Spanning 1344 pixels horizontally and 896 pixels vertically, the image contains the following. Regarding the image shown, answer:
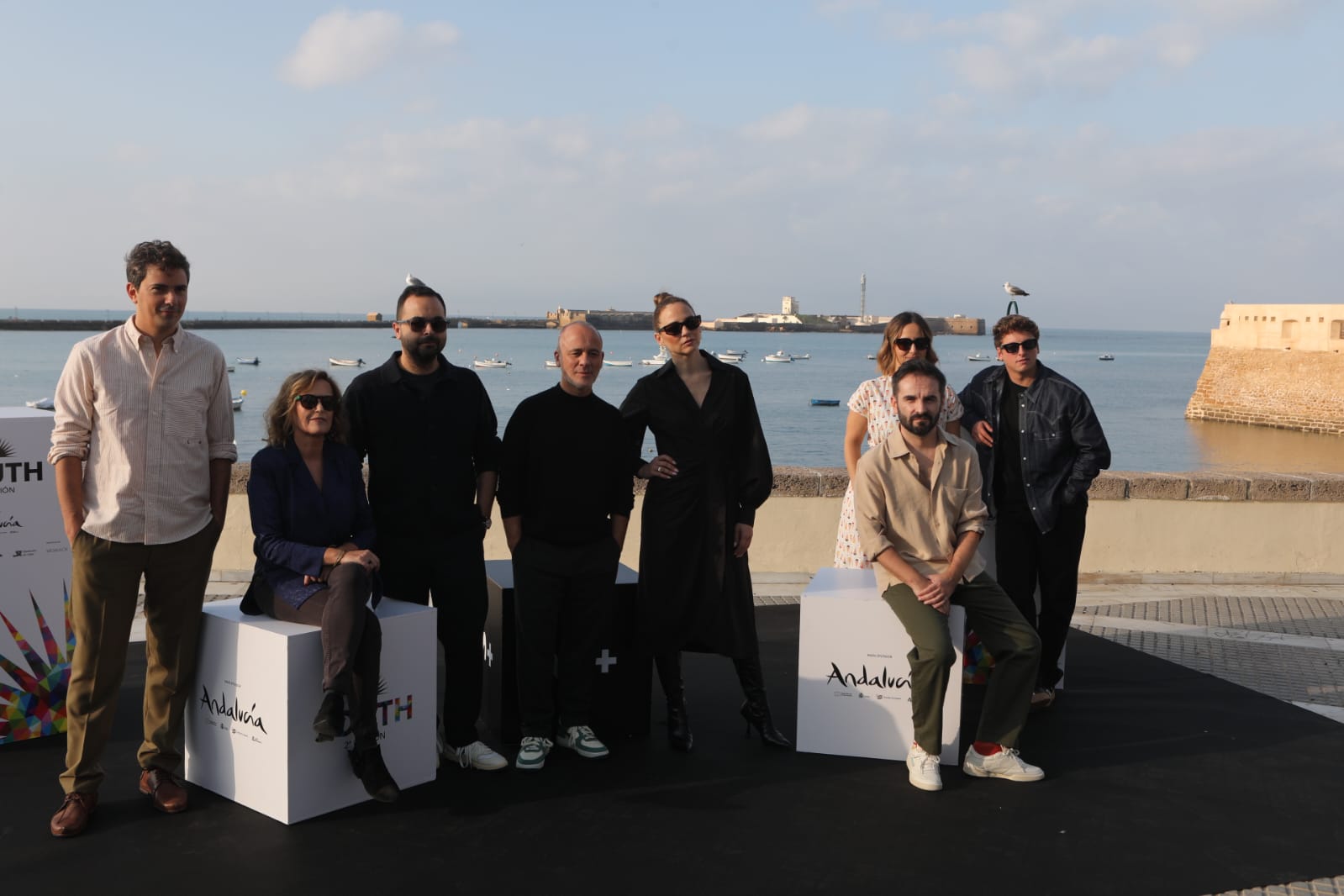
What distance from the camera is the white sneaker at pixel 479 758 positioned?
4191mm

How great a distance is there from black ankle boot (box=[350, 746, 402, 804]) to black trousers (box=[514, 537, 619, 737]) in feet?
2.18

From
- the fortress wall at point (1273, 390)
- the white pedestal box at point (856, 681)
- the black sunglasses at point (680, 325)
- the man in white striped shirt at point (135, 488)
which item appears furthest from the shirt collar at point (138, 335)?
the fortress wall at point (1273, 390)

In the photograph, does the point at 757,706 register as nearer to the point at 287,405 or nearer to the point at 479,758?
the point at 479,758

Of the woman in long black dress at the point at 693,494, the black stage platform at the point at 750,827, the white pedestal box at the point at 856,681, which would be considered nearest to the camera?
the black stage platform at the point at 750,827

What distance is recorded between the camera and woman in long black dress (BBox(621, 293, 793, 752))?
4.32 m

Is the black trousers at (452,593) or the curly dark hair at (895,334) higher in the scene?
the curly dark hair at (895,334)

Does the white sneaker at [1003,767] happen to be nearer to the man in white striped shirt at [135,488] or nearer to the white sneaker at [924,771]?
the white sneaker at [924,771]

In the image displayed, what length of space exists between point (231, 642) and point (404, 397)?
1.00 meters

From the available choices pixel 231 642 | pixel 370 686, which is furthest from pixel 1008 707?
pixel 231 642

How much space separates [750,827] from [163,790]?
1920 mm

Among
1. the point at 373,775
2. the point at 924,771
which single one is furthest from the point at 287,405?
the point at 924,771

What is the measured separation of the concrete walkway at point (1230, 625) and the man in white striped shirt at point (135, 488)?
8.00 feet

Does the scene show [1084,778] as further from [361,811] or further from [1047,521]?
[361,811]

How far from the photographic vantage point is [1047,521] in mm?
4812
